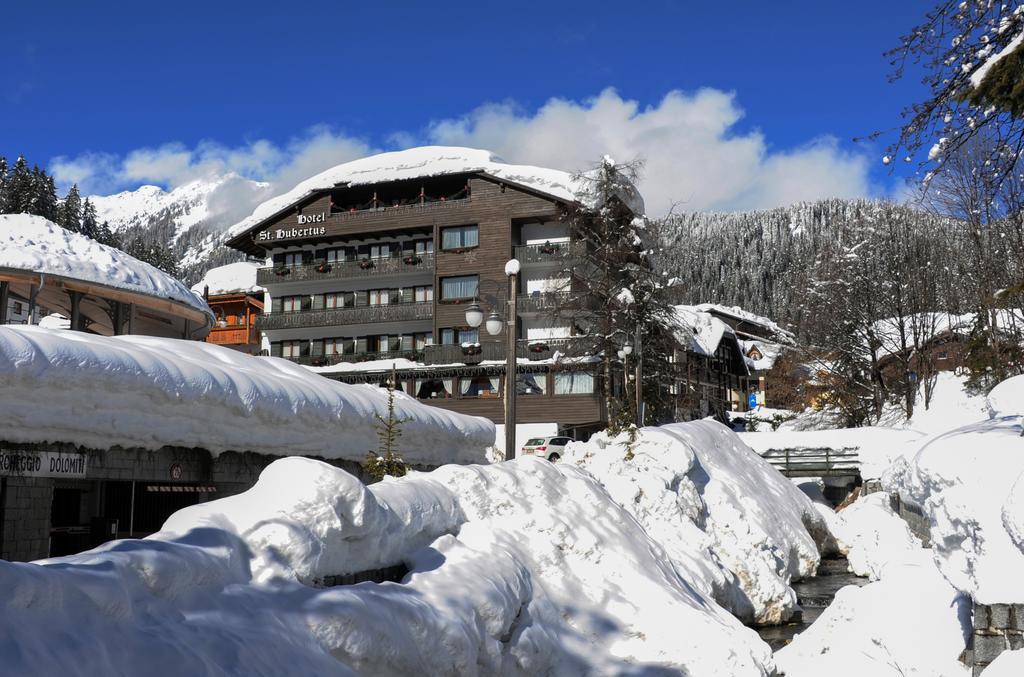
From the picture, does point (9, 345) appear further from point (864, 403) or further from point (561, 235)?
point (864, 403)

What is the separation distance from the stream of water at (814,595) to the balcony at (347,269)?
28.7 metres

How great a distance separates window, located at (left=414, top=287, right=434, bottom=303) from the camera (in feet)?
164

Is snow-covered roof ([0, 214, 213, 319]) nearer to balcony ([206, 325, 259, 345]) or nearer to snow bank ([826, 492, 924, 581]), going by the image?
snow bank ([826, 492, 924, 581])

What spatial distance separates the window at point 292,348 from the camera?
2048 inches

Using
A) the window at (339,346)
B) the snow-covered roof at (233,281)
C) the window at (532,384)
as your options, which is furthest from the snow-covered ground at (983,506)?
the snow-covered roof at (233,281)

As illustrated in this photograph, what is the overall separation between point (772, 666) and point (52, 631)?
26.9 feet

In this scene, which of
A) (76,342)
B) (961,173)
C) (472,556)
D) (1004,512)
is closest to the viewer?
(1004,512)

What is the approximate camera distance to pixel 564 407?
45062 mm

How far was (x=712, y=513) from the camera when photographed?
776 inches

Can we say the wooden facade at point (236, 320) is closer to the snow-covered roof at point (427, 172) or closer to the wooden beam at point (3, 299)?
the snow-covered roof at point (427, 172)

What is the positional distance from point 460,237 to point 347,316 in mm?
7378

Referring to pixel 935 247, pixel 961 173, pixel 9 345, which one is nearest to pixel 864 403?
pixel 935 247

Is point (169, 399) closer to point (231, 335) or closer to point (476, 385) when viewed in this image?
point (476, 385)

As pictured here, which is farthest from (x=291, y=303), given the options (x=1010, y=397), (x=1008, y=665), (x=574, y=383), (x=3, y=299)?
(x=1008, y=665)
